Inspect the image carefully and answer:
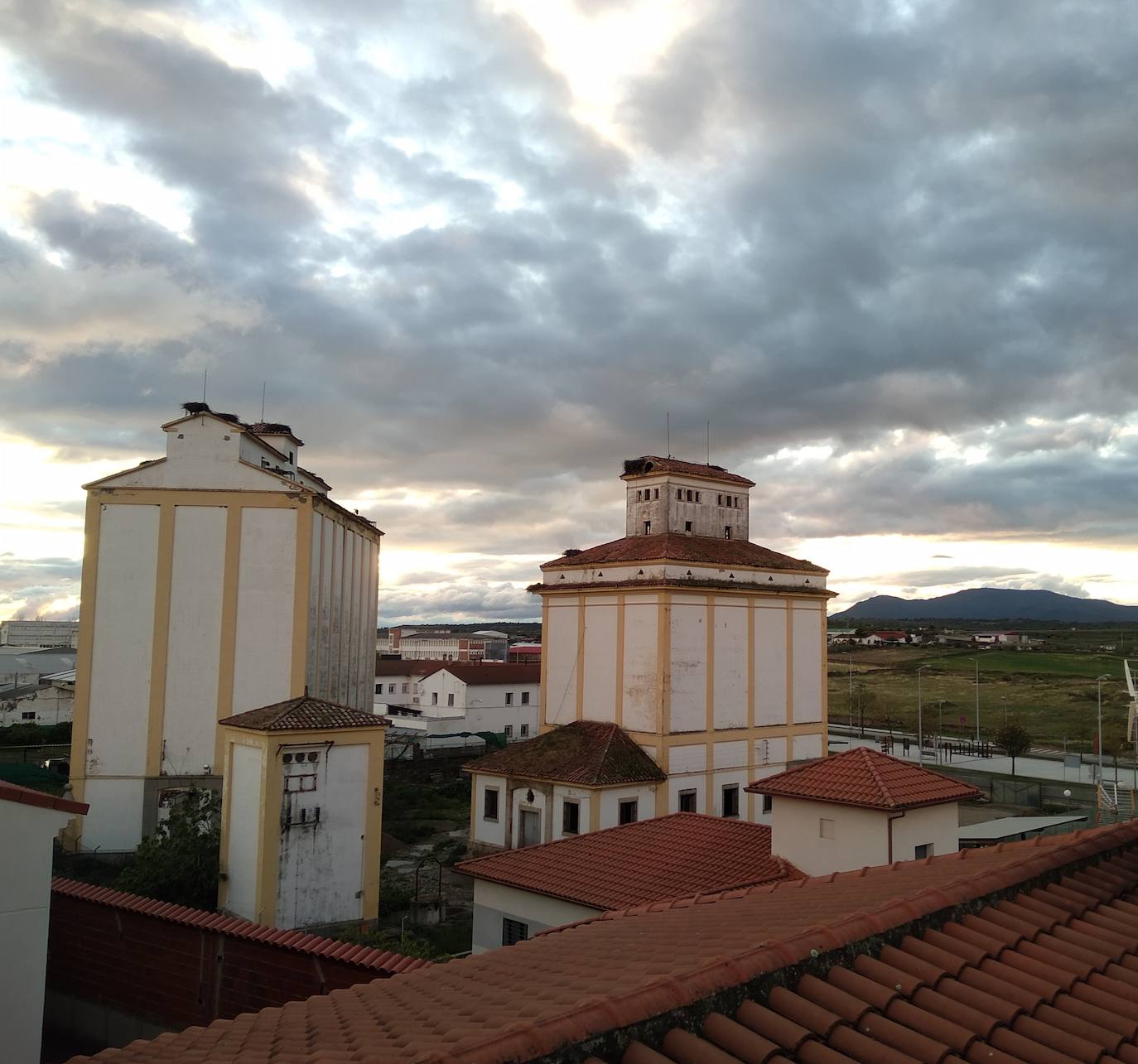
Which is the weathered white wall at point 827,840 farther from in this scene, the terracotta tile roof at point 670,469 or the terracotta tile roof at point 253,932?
the terracotta tile roof at point 670,469

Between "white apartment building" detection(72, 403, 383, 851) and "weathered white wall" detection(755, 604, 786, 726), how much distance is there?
543 inches

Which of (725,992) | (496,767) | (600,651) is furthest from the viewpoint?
(600,651)

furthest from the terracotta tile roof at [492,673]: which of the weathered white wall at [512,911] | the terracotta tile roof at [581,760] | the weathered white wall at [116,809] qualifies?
the weathered white wall at [512,911]

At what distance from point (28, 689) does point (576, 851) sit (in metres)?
44.3

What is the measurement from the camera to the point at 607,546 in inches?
1213

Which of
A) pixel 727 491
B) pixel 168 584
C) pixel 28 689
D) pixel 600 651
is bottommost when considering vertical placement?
pixel 28 689

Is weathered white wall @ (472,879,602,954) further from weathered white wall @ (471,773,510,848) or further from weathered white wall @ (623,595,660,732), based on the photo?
weathered white wall @ (623,595,660,732)

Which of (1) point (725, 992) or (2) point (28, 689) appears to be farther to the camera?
(2) point (28, 689)

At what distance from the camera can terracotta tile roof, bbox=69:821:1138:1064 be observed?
3543 millimetres

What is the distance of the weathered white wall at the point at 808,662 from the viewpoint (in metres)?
30.1

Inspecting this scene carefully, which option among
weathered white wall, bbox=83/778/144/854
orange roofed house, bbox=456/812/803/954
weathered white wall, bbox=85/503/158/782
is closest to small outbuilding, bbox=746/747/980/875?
orange roofed house, bbox=456/812/803/954

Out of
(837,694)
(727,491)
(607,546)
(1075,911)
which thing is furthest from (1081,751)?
(1075,911)

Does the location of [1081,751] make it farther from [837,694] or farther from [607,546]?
[607,546]

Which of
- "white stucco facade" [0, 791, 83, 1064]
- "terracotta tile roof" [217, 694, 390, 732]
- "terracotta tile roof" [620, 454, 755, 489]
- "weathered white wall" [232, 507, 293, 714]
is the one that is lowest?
"white stucco facade" [0, 791, 83, 1064]
